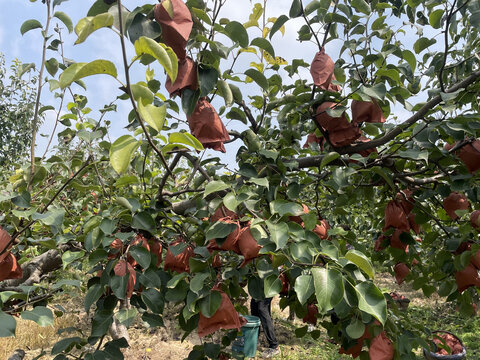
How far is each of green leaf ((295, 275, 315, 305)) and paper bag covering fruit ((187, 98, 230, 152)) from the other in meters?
0.36

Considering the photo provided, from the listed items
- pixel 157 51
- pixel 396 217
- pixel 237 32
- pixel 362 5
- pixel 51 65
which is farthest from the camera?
pixel 396 217

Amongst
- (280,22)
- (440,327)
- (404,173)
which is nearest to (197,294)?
(280,22)

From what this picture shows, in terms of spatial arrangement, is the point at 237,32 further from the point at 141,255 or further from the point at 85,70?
the point at 141,255

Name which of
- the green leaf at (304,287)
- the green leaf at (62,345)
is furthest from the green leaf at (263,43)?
the green leaf at (62,345)

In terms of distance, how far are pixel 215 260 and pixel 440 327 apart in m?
4.57

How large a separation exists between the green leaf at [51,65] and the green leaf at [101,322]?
786 millimetres

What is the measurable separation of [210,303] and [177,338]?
372 centimetres

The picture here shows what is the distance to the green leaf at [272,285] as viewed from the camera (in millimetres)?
791

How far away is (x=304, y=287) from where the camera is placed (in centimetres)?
71

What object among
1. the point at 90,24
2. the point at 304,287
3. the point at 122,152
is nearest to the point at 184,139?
the point at 122,152

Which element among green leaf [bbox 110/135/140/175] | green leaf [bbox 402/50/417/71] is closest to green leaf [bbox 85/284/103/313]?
green leaf [bbox 110/135/140/175]

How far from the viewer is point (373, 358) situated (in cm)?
106

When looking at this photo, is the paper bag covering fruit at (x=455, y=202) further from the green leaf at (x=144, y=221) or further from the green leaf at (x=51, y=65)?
the green leaf at (x=51, y=65)

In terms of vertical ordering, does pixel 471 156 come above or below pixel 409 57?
below
